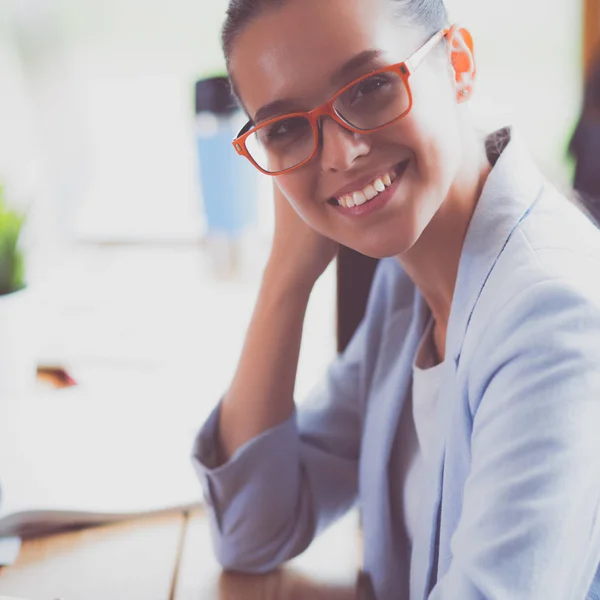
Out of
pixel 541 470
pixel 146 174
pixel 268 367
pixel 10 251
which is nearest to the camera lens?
pixel 541 470

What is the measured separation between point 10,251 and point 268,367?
0.47 meters

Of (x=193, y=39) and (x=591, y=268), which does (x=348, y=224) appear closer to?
(x=591, y=268)

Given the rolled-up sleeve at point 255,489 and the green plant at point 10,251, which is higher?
A: the green plant at point 10,251

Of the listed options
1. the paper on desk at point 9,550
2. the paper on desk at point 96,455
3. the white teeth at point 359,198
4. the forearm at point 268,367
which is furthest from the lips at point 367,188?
the paper on desk at point 9,550

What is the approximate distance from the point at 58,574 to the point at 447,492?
16.7 inches

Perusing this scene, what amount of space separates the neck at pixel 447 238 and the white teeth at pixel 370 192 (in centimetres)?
10

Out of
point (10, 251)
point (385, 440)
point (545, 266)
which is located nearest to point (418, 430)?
point (385, 440)

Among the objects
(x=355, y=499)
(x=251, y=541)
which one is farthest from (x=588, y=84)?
(x=251, y=541)

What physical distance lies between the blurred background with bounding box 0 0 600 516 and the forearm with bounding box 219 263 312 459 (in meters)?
0.19

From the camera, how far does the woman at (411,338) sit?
1.49ft

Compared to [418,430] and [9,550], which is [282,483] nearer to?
[418,430]

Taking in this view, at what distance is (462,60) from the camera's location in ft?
2.04

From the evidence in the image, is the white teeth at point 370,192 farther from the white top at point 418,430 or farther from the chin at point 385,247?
the white top at point 418,430

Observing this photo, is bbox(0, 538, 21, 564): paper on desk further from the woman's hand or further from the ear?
the ear
